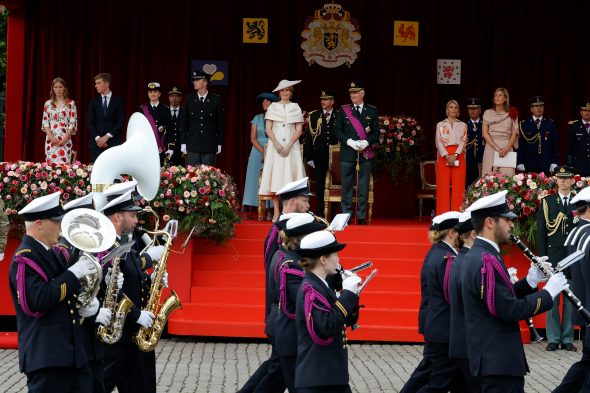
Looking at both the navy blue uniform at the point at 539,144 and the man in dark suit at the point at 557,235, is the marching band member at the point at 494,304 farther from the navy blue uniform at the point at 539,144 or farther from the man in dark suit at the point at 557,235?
the navy blue uniform at the point at 539,144

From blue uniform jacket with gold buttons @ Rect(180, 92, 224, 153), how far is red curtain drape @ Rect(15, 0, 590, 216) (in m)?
3.63

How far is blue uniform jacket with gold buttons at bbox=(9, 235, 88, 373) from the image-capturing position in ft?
23.7

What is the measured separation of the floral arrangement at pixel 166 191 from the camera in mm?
14242

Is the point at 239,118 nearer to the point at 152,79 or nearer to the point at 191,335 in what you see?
the point at 152,79

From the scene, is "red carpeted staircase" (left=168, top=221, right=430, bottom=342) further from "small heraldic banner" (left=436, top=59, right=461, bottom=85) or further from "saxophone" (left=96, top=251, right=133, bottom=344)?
"saxophone" (left=96, top=251, right=133, bottom=344)

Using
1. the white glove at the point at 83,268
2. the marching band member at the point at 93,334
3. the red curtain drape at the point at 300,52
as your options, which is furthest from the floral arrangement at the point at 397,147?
the white glove at the point at 83,268

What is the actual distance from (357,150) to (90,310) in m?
9.09

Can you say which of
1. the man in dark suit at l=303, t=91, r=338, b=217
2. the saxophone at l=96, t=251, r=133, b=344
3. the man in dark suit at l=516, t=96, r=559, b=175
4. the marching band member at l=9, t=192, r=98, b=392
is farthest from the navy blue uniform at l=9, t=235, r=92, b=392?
the man in dark suit at l=516, t=96, r=559, b=175

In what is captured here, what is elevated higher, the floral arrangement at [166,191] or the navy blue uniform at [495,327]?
the floral arrangement at [166,191]

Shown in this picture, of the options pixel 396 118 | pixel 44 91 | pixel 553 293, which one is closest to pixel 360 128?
pixel 396 118

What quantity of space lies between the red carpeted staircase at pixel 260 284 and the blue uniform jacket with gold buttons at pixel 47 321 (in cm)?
657

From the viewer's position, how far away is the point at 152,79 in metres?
20.6

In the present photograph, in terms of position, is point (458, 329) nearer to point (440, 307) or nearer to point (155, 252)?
point (440, 307)

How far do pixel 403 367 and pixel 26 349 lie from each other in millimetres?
5722
